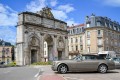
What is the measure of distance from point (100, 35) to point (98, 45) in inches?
127

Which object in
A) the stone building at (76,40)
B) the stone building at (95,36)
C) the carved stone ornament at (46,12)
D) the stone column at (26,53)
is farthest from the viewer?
the stone building at (76,40)

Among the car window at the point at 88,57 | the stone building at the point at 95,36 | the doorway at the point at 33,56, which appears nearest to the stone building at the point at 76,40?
the stone building at the point at 95,36

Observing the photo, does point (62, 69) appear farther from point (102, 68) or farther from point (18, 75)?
point (18, 75)

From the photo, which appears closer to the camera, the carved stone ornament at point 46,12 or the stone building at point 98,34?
the carved stone ornament at point 46,12

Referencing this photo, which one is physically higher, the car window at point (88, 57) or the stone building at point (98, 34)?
the stone building at point (98, 34)

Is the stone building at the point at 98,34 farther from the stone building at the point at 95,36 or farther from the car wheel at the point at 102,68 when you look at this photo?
the car wheel at the point at 102,68

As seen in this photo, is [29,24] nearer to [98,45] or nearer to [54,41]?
[54,41]

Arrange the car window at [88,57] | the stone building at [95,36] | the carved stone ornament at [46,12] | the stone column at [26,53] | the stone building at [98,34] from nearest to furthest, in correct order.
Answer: the car window at [88,57] → the stone column at [26,53] → the carved stone ornament at [46,12] → the stone building at [98,34] → the stone building at [95,36]

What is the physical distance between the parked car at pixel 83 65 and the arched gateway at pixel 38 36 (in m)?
25.0

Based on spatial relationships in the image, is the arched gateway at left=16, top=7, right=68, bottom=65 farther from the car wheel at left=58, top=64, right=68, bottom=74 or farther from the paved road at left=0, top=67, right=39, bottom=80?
the car wheel at left=58, top=64, right=68, bottom=74

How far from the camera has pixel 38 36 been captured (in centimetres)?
4541

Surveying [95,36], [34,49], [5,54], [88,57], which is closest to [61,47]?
[34,49]

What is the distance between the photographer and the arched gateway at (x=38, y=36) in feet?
139

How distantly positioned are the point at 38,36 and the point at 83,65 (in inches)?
1122
